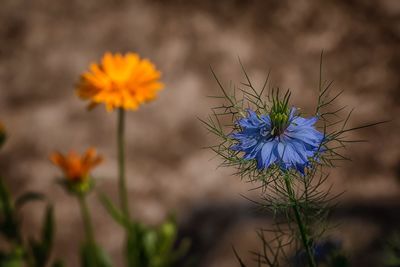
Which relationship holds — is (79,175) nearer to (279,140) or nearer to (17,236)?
(17,236)

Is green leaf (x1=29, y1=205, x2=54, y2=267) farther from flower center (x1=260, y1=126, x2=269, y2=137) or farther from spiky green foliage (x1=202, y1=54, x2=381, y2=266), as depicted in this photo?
flower center (x1=260, y1=126, x2=269, y2=137)

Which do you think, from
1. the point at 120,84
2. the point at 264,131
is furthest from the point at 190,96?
the point at 264,131

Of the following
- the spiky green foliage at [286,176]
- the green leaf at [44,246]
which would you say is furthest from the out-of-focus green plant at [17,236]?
the spiky green foliage at [286,176]

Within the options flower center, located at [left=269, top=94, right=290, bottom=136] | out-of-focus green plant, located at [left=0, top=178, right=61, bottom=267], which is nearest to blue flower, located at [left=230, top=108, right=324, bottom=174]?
flower center, located at [left=269, top=94, right=290, bottom=136]

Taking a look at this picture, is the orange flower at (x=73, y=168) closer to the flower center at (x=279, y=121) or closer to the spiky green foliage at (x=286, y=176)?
the spiky green foliage at (x=286, y=176)

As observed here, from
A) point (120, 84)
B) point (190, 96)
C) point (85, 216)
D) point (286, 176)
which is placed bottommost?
point (286, 176)

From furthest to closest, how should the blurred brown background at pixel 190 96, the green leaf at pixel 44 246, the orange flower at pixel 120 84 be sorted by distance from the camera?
the blurred brown background at pixel 190 96, the green leaf at pixel 44 246, the orange flower at pixel 120 84

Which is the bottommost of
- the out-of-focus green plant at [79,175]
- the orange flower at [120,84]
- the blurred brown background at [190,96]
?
the out-of-focus green plant at [79,175]
